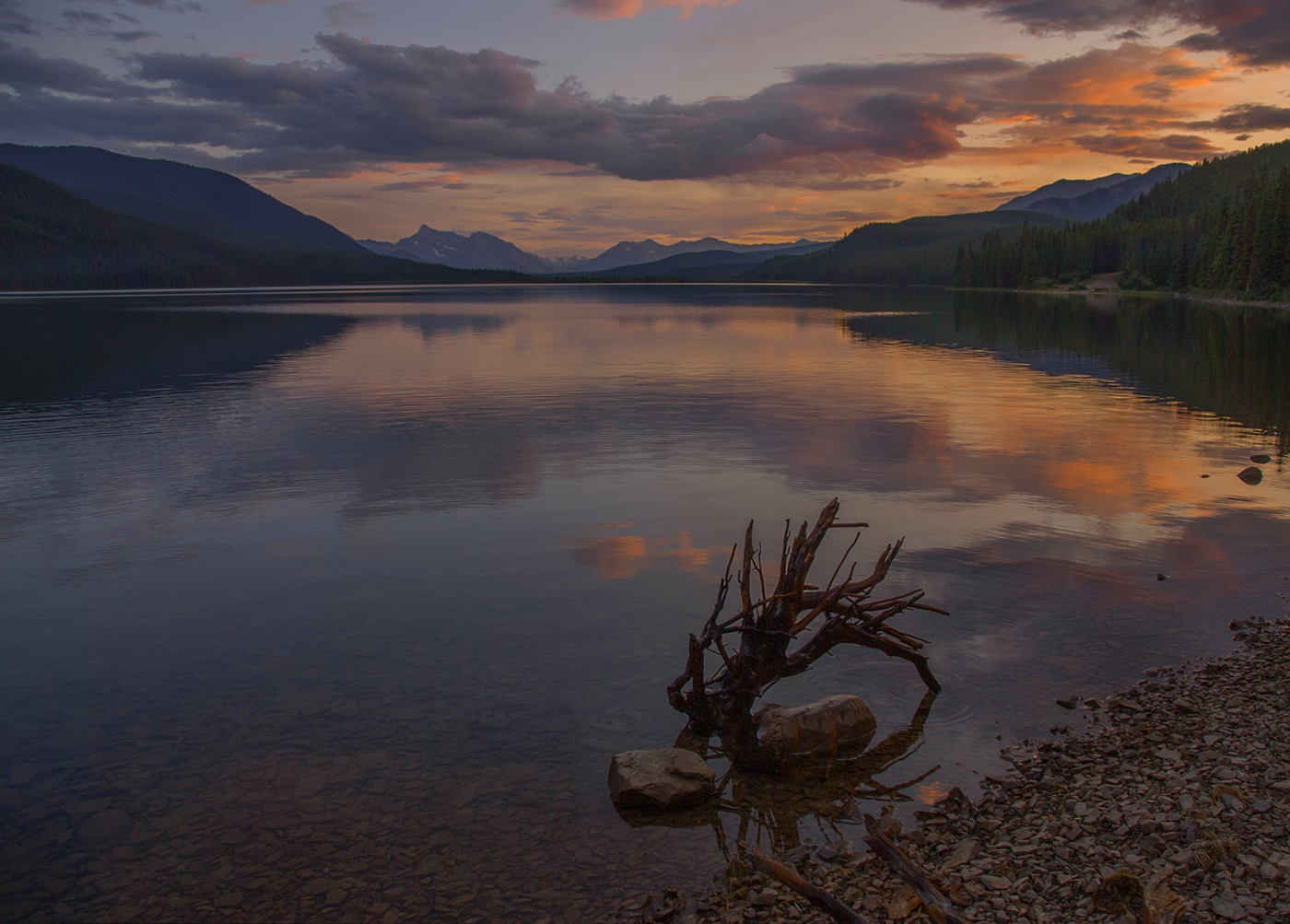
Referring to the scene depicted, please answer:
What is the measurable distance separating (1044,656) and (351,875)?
1128 cm

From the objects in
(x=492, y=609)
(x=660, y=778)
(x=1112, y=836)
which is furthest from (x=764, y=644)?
(x=492, y=609)

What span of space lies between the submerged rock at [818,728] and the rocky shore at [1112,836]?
1811mm

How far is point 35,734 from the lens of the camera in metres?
12.3

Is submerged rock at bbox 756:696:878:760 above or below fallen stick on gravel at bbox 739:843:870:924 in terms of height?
below

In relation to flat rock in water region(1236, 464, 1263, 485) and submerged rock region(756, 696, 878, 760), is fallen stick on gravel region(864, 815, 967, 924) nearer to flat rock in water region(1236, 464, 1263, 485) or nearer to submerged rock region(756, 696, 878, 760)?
submerged rock region(756, 696, 878, 760)

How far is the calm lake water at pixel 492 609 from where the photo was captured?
393 inches

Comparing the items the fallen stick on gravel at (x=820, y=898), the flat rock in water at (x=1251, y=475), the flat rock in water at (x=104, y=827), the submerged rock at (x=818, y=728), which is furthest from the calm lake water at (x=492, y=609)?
the fallen stick on gravel at (x=820, y=898)

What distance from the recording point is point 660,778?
10.7 metres

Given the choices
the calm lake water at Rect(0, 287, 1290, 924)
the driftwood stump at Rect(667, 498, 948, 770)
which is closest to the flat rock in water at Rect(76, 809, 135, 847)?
the calm lake water at Rect(0, 287, 1290, 924)

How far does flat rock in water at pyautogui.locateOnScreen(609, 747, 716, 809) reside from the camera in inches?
415

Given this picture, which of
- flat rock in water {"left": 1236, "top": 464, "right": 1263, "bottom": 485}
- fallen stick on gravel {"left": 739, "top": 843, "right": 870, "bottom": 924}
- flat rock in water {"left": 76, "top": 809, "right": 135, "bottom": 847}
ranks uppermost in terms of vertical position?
fallen stick on gravel {"left": 739, "top": 843, "right": 870, "bottom": 924}

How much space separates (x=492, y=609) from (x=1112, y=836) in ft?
36.8

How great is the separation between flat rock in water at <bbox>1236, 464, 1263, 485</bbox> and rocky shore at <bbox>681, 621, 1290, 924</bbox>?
1675 cm

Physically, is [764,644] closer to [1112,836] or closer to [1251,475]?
[1112,836]
